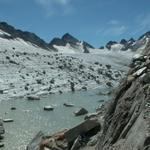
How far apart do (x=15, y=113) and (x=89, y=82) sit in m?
57.4

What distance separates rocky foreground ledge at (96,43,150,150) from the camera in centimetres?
936

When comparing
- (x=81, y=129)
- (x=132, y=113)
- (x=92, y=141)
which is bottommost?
Answer: (x=92, y=141)

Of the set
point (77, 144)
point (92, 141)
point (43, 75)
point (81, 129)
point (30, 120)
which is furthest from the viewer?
point (43, 75)

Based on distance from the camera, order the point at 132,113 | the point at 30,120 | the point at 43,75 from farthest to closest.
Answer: the point at 43,75 < the point at 30,120 < the point at 132,113

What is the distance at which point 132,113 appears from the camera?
10930mm

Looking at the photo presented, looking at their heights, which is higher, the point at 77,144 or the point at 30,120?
the point at 77,144

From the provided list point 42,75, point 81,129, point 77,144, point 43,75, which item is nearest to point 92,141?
point 77,144

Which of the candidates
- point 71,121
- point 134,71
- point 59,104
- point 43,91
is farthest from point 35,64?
point 134,71

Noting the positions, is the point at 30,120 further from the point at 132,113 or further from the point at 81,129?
the point at 132,113

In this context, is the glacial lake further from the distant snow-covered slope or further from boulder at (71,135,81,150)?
the distant snow-covered slope

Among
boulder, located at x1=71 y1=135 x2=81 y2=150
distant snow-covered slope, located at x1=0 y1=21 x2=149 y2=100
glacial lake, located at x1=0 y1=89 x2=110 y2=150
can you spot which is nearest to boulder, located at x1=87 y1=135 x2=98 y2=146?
boulder, located at x1=71 y1=135 x2=81 y2=150

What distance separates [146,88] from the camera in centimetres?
1065

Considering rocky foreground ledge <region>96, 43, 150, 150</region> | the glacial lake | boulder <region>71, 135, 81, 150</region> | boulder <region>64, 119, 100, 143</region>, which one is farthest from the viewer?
the glacial lake

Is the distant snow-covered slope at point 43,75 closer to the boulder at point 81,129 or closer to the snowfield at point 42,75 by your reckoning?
the snowfield at point 42,75
